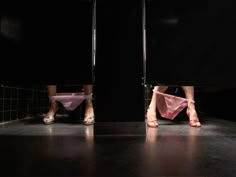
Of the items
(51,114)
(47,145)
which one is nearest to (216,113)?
(51,114)

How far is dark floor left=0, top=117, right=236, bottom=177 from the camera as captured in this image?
887 millimetres

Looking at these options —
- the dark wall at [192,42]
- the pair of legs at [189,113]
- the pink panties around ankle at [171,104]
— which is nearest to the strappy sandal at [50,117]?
the pair of legs at [189,113]

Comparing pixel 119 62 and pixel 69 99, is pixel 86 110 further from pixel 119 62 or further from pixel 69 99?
pixel 119 62

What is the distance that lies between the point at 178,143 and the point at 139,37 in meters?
0.72

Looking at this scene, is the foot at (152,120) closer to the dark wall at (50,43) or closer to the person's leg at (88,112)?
the person's leg at (88,112)

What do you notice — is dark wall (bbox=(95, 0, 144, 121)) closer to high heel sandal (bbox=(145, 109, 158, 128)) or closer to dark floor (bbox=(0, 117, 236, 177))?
dark floor (bbox=(0, 117, 236, 177))

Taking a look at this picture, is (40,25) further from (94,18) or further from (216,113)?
(216,113)

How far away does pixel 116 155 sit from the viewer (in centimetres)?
112

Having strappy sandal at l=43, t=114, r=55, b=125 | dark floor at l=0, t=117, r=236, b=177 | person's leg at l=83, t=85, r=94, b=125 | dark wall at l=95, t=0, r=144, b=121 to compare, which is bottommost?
dark floor at l=0, t=117, r=236, b=177

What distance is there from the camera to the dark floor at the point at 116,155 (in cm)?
89

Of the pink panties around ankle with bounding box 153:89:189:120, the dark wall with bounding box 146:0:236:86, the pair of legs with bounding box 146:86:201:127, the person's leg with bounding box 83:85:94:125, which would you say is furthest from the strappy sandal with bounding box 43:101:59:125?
the dark wall with bounding box 146:0:236:86

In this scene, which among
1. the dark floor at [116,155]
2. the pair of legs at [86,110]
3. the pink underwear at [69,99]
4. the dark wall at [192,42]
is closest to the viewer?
the dark floor at [116,155]

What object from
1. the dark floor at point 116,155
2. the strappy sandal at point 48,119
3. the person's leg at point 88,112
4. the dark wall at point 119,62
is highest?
the dark wall at point 119,62

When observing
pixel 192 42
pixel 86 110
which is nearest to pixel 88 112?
pixel 86 110
